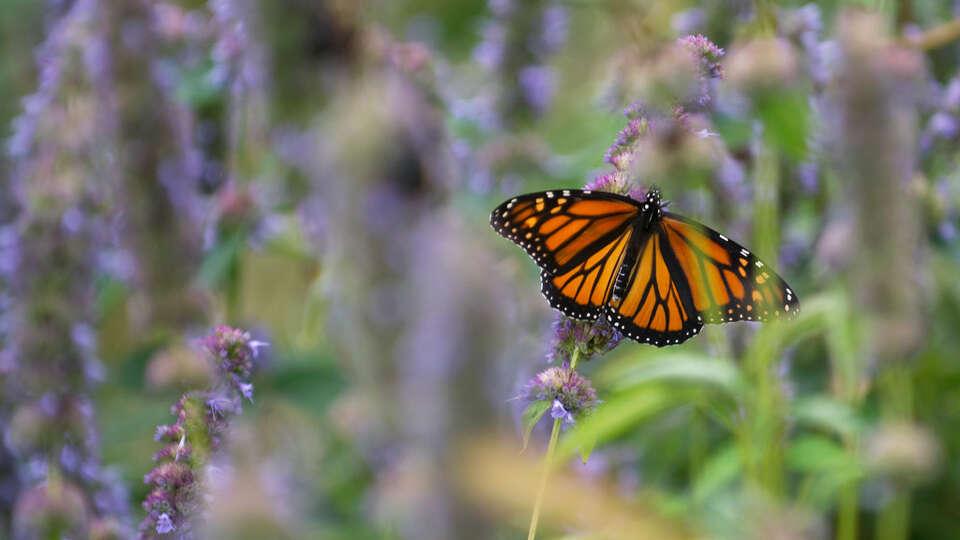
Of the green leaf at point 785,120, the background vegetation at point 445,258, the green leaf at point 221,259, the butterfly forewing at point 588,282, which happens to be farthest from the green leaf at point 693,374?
the green leaf at point 221,259

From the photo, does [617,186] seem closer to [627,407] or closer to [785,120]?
[785,120]

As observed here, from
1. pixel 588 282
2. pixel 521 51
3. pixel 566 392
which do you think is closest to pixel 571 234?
pixel 588 282

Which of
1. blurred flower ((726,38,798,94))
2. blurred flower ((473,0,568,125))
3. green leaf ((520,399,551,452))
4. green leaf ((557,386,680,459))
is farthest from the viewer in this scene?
blurred flower ((473,0,568,125))

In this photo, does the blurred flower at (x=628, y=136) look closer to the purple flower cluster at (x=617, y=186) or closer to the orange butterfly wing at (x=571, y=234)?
the purple flower cluster at (x=617, y=186)

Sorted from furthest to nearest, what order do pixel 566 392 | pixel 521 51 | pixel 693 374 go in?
pixel 521 51
pixel 693 374
pixel 566 392

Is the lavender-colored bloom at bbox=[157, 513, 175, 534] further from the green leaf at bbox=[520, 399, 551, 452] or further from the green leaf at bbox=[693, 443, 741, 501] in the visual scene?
the green leaf at bbox=[693, 443, 741, 501]

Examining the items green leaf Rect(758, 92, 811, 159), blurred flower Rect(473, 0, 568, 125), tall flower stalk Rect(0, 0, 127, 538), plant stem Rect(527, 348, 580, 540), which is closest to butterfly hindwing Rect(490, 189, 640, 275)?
green leaf Rect(758, 92, 811, 159)
